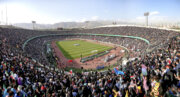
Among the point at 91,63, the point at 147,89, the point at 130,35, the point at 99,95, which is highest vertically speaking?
the point at 130,35

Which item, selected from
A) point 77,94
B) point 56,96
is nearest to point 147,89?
point 77,94

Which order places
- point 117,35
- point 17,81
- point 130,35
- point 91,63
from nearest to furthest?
point 17,81
point 91,63
point 130,35
point 117,35

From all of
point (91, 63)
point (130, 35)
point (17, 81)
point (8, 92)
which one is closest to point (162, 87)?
point (8, 92)

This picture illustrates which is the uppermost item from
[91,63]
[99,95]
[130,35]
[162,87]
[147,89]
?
[130,35]

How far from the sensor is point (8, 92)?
6.46 meters

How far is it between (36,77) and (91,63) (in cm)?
1874

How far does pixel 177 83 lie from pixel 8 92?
9330 millimetres

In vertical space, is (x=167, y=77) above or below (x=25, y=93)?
above

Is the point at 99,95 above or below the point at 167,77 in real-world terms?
below

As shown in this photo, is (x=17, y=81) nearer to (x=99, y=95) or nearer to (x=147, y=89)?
(x=99, y=95)

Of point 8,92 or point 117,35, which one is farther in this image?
point 117,35

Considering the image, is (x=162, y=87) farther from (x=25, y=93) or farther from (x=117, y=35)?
(x=117, y=35)

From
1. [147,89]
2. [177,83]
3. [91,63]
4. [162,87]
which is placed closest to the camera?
[162,87]

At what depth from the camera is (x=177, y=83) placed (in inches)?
250
